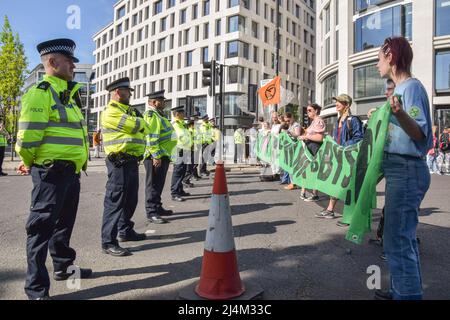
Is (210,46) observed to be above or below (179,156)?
above

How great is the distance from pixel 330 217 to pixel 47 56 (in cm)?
474

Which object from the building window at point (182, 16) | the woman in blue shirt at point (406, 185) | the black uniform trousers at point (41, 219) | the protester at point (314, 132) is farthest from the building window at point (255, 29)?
the woman in blue shirt at point (406, 185)

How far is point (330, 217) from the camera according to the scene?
601cm

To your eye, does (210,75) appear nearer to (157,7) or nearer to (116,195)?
(116,195)

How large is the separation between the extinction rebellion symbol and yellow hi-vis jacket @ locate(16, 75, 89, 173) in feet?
39.4

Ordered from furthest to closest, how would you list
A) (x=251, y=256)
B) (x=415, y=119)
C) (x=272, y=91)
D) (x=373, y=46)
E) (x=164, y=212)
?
(x=373, y=46) < (x=272, y=91) < (x=164, y=212) < (x=251, y=256) < (x=415, y=119)

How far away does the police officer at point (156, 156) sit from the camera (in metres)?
5.95

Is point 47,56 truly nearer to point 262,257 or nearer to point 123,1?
point 262,257

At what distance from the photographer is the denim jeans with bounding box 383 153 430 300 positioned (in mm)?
2467

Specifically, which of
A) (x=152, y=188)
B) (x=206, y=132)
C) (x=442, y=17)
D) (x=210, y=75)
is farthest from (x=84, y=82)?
(x=152, y=188)

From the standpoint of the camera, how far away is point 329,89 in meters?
34.4

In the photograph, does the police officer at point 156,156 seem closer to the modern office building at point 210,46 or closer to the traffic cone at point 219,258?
the traffic cone at point 219,258

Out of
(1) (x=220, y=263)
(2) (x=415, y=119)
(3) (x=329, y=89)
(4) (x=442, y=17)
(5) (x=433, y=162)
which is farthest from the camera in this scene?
(3) (x=329, y=89)

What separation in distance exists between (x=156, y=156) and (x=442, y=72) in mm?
25712
